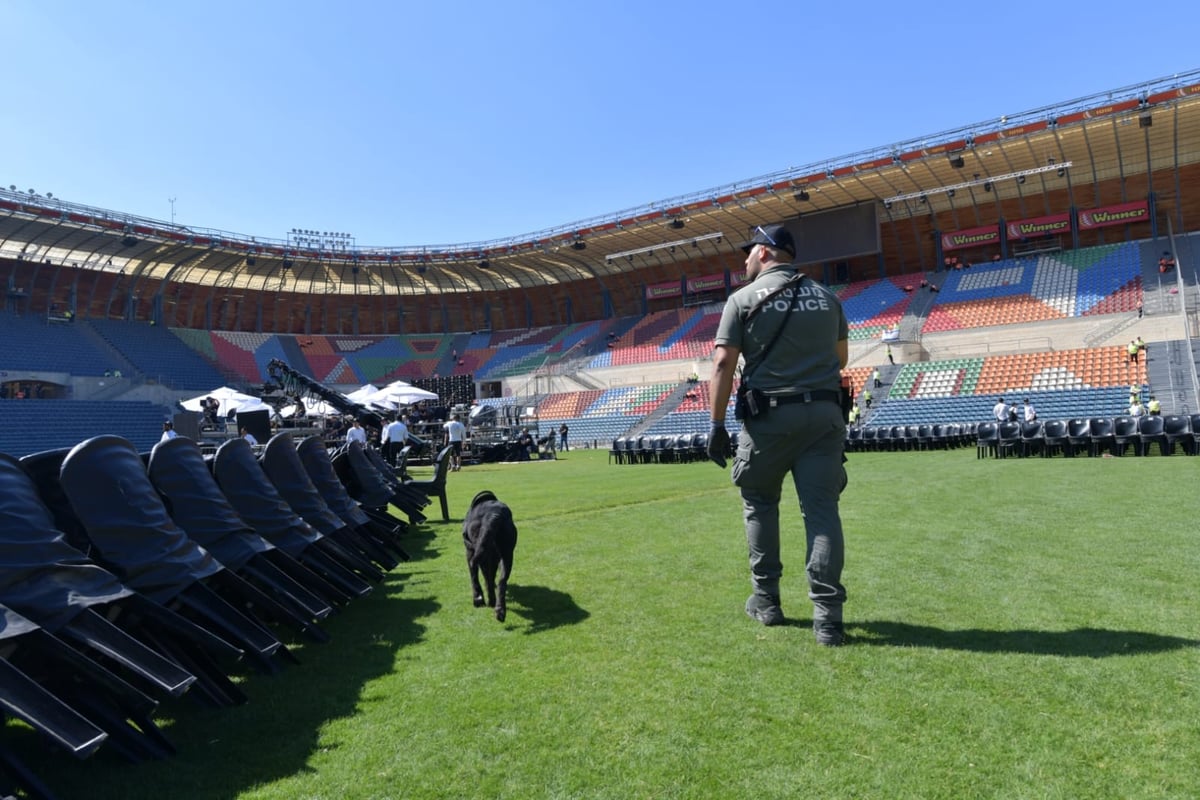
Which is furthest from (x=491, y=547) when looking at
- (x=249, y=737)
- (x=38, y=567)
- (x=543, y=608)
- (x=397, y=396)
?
(x=397, y=396)

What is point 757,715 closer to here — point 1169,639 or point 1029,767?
point 1029,767

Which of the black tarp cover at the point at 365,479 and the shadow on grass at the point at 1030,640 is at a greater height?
the black tarp cover at the point at 365,479

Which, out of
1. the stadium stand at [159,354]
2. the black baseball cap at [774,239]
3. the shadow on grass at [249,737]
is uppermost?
the stadium stand at [159,354]

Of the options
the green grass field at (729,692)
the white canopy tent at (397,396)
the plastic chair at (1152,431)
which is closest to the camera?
the green grass field at (729,692)

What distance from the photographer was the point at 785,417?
12.2 feet

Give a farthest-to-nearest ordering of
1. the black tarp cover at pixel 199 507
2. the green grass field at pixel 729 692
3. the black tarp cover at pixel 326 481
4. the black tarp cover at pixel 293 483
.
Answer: the black tarp cover at pixel 326 481
the black tarp cover at pixel 293 483
the black tarp cover at pixel 199 507
the green grass field at pixel 729 692

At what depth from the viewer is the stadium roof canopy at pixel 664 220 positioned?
29719 mm

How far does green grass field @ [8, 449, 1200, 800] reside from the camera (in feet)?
7.54

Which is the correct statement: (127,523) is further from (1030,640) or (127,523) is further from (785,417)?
(1030,640)

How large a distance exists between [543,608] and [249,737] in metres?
2.00

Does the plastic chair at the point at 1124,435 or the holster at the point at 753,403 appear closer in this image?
the holster at the point at 753,403

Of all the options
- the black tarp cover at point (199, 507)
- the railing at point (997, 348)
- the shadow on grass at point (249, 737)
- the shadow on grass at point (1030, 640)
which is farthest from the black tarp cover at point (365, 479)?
the railing at point (997, 348)

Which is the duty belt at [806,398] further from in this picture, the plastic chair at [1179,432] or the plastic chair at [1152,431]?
the plastic chair at [1152,431]

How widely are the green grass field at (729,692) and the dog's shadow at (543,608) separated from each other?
0.03 metres
